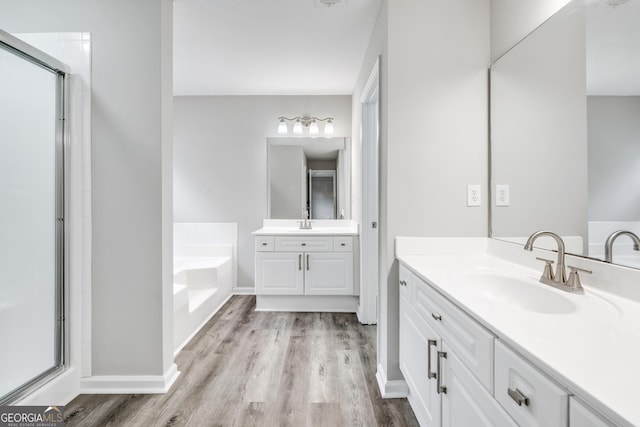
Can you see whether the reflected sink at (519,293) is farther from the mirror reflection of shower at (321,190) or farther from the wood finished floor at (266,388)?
the mirror reflection of shower at (321,190)

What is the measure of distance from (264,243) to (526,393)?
2840mm

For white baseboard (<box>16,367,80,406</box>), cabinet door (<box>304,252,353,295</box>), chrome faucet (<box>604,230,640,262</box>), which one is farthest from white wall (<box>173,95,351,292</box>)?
chrome faucet (<box>604,230,640,262</box>)

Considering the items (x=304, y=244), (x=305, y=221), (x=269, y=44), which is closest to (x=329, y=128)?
(x=305, y=221)

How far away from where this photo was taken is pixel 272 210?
3.99 m

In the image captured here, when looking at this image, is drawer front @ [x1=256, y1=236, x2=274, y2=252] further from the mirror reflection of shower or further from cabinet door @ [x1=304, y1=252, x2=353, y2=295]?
the mirror reflection of shower

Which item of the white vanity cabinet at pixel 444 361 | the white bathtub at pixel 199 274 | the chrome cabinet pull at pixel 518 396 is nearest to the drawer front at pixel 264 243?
the white bathtub at pixel 199 274

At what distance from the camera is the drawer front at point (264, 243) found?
3.34 metres

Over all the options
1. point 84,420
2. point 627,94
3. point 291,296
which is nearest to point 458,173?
point 627,94

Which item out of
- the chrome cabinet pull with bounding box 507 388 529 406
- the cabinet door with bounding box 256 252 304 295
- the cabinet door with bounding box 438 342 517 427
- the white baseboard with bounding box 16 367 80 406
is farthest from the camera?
the cabinet door with bounding box 256 252 304 295

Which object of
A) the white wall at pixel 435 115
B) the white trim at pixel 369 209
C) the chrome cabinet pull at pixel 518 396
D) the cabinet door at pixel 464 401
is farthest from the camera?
the white trim at pixel 369 209

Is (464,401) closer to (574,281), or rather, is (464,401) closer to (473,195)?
(574,281)

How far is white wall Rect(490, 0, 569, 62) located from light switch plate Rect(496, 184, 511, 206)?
0.72 m

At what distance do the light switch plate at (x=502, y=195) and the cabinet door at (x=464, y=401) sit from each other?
0.95 metres

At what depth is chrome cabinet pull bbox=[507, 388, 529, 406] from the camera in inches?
27.5
